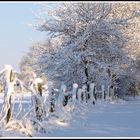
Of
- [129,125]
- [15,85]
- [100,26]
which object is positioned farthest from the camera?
[100,26]

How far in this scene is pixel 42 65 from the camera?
31.0 metres

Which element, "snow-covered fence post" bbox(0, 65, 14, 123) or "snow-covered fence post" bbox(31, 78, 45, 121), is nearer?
"snow-covered fence post" bbox(0, 65, 14, 123)

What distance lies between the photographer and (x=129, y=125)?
13.1 meters

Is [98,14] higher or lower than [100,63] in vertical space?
higher

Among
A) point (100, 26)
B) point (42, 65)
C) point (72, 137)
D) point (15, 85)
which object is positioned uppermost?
point (100, 26)

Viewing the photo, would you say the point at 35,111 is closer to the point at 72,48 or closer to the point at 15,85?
the point at 15,85

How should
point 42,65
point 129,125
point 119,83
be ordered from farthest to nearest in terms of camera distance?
point 119,83, point 42,65, point 129,125

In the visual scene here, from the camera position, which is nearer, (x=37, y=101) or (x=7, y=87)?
(x=7, y=87)

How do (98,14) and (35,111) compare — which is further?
(98,14)

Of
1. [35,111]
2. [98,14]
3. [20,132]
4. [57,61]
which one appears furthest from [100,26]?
[20,132]

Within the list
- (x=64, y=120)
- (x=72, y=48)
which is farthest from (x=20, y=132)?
(x=72, y=48)

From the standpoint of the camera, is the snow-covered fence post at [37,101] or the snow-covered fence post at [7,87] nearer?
the snow-covered fence post at [7,87]

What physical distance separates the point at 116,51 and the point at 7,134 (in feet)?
69.7

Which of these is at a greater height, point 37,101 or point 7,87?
point 7,87
